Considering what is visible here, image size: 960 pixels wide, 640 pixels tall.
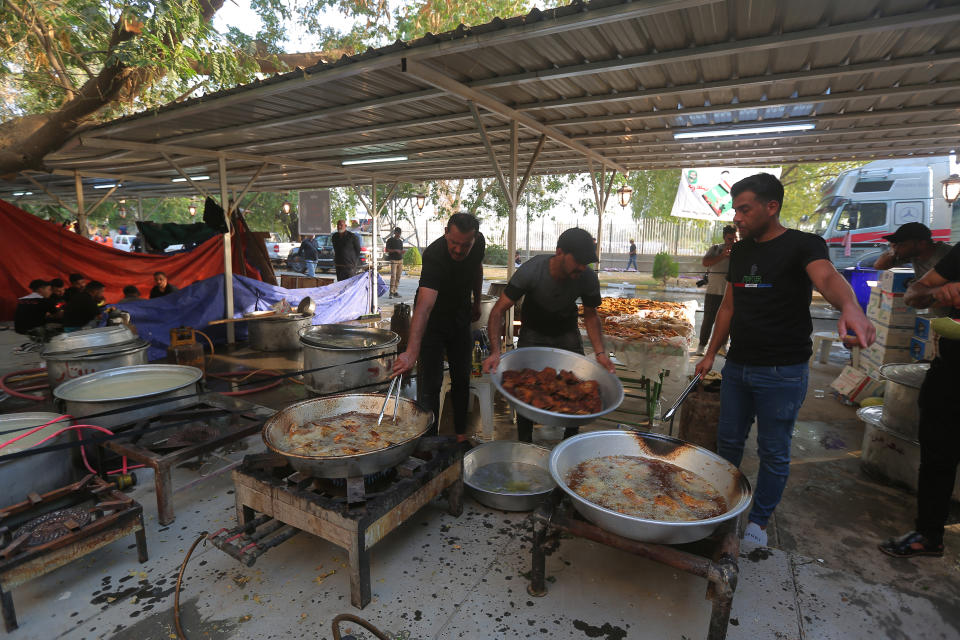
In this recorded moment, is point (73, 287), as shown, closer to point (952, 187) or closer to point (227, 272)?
point (227, 272)

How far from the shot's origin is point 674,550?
1.93 metres

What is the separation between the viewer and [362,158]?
9234mm

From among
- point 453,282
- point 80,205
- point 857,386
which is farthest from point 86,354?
point 80,205

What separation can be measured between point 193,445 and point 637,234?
24.0 meters

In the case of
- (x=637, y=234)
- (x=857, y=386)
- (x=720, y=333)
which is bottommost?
(x=857, y=386)

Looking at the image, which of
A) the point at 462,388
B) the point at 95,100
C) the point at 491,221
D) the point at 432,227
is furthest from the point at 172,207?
the point at 462,388

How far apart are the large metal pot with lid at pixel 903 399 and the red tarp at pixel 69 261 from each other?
1062cm

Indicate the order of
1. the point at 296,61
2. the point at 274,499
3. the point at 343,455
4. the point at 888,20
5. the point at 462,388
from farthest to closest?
the point at 296,61, the point at 462,388, the point at 888,20, the point at 274,499, the point at 343,455

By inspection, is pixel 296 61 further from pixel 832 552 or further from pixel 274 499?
pixel 832 552

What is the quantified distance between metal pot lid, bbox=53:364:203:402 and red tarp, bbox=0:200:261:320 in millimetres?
6600

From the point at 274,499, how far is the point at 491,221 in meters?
24.2

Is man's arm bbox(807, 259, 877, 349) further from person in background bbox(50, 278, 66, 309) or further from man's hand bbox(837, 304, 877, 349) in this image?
person in background bbox(50, 278, 66, 309)

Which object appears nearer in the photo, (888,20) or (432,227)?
(888,20)

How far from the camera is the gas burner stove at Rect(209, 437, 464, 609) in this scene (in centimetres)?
217
